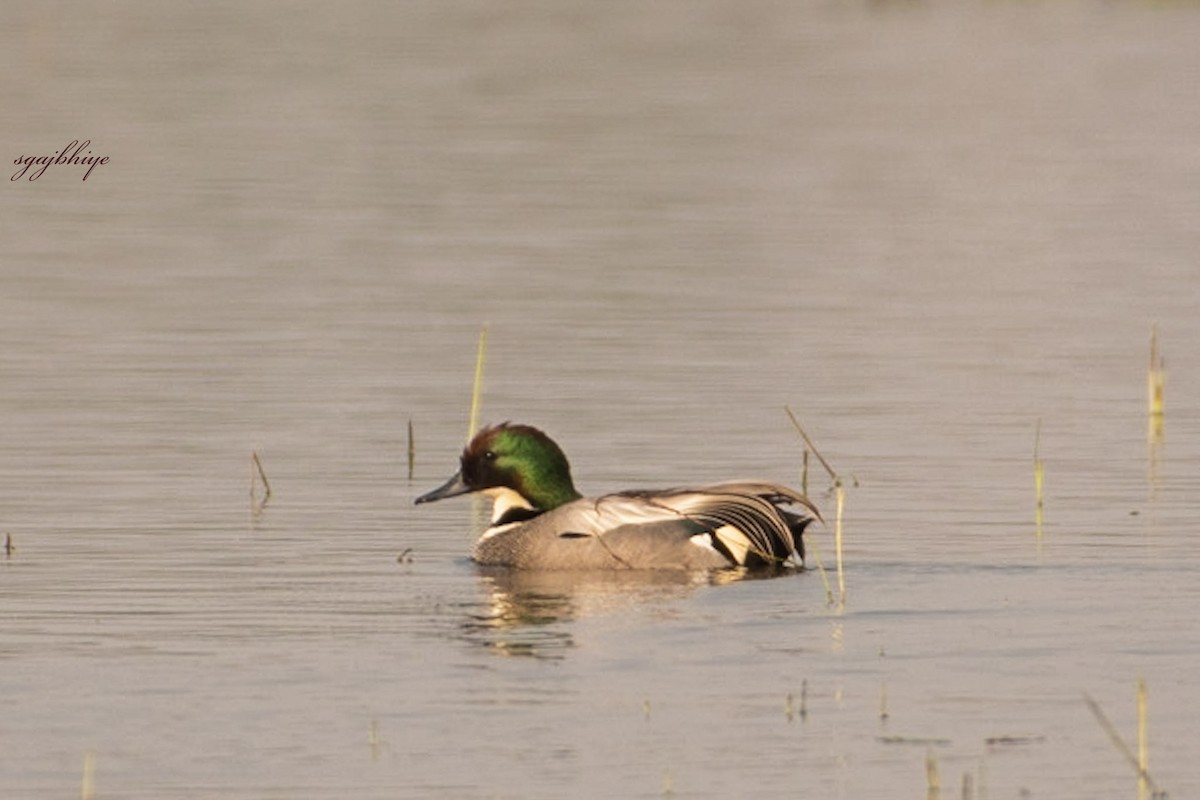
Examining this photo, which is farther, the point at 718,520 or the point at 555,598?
the point at 718,520

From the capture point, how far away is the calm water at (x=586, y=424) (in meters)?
10.6

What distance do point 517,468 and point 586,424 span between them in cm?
293

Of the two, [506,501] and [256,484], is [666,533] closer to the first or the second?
[506,501]

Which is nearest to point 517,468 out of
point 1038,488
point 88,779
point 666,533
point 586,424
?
point 666,533

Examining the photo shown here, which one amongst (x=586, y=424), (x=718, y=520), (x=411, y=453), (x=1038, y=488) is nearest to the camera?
(x=718, y=520)

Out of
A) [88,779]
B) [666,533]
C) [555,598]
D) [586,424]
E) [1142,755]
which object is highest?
[586,424]

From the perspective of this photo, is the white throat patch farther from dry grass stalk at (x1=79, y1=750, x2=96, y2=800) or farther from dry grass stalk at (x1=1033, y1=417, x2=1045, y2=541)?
dry grass stalk at (x1=79, y1=750, x2=96, y2=800)

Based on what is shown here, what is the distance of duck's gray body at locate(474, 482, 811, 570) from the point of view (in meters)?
14.3

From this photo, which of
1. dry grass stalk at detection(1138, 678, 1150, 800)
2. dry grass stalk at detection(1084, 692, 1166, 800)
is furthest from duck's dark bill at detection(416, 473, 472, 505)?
dry grass stalk at detection(1138, 678, 1150, 800)

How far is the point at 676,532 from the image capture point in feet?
47.1

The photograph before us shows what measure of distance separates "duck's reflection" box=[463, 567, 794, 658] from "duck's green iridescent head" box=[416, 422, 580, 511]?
27.4 inches

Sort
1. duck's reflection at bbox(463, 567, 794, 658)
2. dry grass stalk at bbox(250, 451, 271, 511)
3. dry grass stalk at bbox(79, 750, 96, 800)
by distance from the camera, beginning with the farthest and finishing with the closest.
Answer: dry grass stalk at bbox(250, 451, 271, 511)
duck's reflection at bbox(463, 567, 794, 658)
dry grass stalk at bbox(79, 750, 96, 800)

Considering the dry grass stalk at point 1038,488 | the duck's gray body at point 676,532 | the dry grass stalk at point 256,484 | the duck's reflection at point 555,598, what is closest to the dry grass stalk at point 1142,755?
the duck's reflection at point 555,598

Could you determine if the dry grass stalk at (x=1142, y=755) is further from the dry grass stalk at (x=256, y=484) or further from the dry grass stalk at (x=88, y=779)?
the dry grass stalk at (x=256, y=484)
